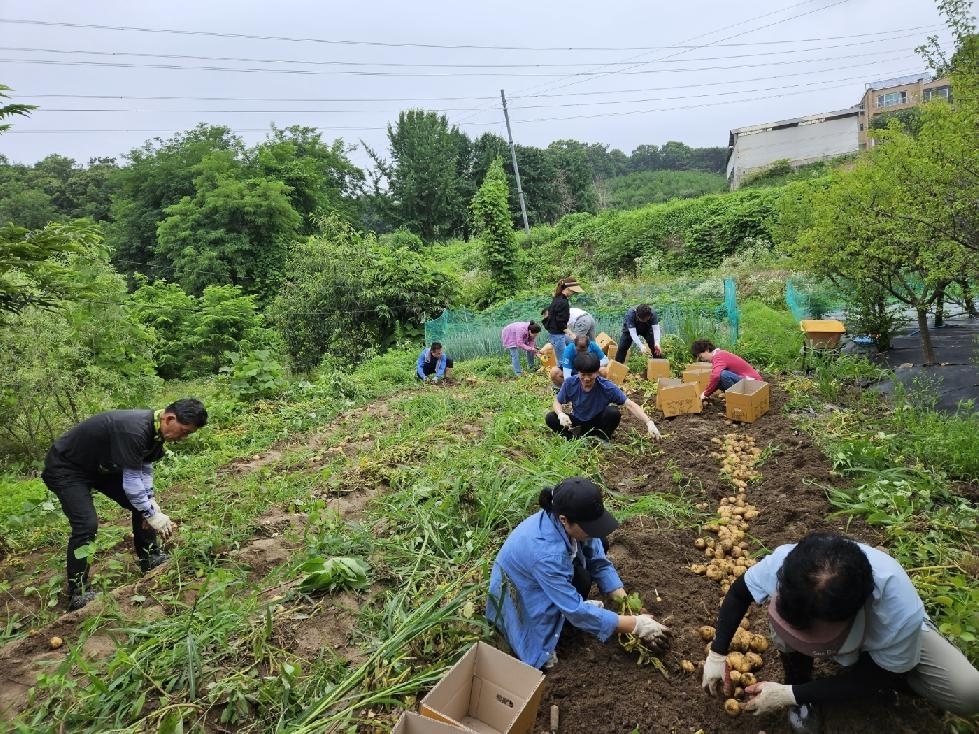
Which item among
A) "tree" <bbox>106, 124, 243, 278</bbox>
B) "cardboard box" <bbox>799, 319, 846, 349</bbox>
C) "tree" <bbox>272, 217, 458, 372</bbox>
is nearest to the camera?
"cardboard box" <bbox>799, 319, 846, 349</bbox>

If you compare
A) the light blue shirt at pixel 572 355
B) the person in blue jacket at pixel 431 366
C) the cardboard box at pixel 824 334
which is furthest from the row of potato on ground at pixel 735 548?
the person in blue jacket at pixel 431 366

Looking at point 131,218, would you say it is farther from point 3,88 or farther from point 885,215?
point 885,215

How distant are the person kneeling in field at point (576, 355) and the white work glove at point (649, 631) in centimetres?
289

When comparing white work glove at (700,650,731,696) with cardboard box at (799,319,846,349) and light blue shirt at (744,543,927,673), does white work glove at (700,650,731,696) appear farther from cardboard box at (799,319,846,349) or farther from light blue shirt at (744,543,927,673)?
cardboard box at (799,319,846,349)

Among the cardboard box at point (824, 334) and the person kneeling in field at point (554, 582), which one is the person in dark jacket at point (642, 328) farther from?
the person kneeling in field at point (554, 582)

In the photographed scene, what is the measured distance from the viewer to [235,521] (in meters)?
4.34

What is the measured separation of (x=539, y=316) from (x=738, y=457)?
27.2ft

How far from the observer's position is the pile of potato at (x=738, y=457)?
438 centimetres

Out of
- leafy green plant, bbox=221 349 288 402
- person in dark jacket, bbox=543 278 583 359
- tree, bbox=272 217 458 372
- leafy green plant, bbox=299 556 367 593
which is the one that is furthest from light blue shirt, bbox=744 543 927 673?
tree, bbox=272 217 458 372

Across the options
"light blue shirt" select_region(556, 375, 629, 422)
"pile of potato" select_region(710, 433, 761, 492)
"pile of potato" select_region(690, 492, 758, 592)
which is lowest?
"pile of potato" select_region(710, 433, 761, 492)

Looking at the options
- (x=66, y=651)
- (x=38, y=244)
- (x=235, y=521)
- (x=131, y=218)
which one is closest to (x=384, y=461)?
(x=235, y=521)

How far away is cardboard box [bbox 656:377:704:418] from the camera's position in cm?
593

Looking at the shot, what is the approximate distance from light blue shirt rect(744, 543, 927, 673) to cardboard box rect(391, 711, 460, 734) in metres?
1.28

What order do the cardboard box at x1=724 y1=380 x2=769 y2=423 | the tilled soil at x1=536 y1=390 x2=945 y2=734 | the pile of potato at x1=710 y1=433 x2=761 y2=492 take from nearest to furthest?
the tilled soil at x1=536 y1=390 x2=945 y2=734, the pile of potato at x1=710 y1=433 x2=761 y2=492, the cardboard box at x1=724 y1=380 x2=769 y2=423
